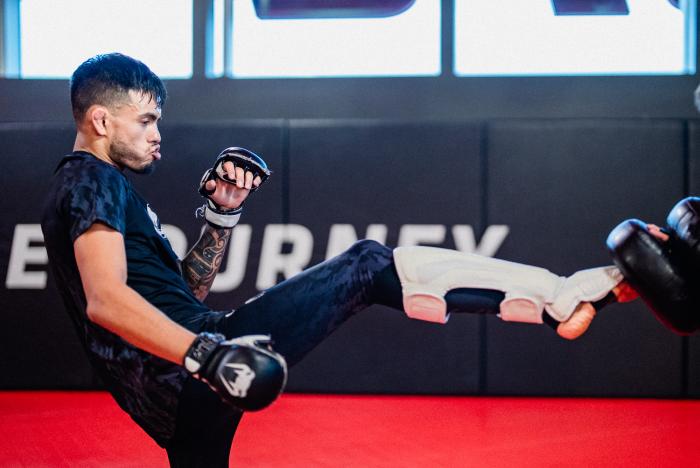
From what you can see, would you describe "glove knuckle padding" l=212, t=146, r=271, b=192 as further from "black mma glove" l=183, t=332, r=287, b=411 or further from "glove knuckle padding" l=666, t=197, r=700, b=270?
"glove knuckle padding" l=666, t=197, r=700, b=270

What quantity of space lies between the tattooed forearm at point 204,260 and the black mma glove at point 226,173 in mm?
28

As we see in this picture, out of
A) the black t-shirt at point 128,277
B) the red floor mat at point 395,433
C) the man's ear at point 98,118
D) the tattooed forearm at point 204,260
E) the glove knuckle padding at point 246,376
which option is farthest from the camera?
the red floor mat at point 395,433

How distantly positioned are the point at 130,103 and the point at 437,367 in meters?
2.13

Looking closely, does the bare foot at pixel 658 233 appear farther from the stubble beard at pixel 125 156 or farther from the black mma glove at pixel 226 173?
the stubble beard at pixel 125 156

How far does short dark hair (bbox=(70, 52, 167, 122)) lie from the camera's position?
143 centimetres

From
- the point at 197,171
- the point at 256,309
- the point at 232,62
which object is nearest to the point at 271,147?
the point at 197,171

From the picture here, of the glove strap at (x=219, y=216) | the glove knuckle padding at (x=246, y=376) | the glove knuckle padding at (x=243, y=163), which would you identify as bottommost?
the glove knuckle padding at (x=246, y=376)

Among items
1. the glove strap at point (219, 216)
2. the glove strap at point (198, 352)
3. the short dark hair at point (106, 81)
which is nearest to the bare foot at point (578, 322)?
the glove strap at point (198, 352)

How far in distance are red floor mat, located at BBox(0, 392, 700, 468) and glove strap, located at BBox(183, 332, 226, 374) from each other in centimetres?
105

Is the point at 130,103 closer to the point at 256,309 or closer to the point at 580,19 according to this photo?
the point at 256,309

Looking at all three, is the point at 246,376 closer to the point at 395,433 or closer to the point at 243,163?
the point at 243,163

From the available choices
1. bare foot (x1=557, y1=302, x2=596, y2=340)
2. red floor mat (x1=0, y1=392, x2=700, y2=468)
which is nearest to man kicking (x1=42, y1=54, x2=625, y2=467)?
bare foot (x1=557, y1=302, x2=596, y2=340)

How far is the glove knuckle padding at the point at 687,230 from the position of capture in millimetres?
1317

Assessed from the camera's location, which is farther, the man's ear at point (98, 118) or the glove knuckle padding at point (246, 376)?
the man's ear at point (98, 118)
